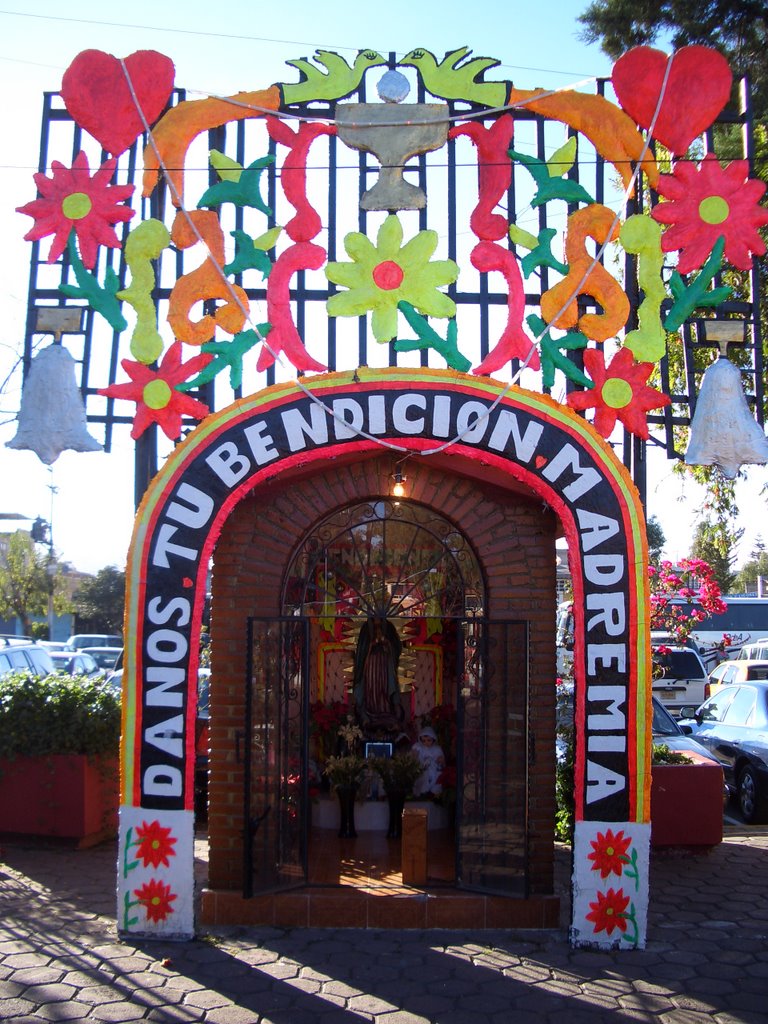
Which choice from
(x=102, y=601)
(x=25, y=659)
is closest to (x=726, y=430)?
(x=25, y=659)

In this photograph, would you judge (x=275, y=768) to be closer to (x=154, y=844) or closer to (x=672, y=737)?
(x=154, y=844)

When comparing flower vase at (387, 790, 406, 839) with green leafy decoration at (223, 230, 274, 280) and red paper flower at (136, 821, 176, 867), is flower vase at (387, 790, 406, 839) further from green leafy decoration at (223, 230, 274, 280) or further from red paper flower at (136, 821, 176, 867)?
green leafy decoration at (223, 230, 274, 280)

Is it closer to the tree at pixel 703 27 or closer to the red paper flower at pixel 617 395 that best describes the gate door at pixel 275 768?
the red paper flower at pixel 617 395

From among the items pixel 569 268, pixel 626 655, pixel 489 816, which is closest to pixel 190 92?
pixel 569 268

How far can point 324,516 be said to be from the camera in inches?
301

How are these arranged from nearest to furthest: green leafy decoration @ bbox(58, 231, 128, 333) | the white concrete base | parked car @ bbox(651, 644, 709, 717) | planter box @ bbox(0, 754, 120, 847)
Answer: green leafy decoration @ bbox(58, 231, 128, 333) → planter box @ bbox(0, 754, 120, 847) → the white concrete base → parked car @ bbox(651, 644, 709, 717)

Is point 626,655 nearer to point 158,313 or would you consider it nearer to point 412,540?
point 412,540

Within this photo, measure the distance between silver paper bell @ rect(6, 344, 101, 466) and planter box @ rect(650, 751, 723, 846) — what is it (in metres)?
5.81

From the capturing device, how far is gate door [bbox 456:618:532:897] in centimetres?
704

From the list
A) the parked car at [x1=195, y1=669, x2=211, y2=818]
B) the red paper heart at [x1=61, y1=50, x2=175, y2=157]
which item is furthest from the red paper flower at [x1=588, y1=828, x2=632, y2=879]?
the red paper heart at [x1=61, y1=50, x2=175, y2=157]

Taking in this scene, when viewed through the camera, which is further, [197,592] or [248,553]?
[248,553]

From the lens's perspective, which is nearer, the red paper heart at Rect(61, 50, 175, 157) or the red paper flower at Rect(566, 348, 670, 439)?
the red paper flower at Rect(566, 348, 670, 439)

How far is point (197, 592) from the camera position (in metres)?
6.86

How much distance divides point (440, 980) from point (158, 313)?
→ 4.73 meters
